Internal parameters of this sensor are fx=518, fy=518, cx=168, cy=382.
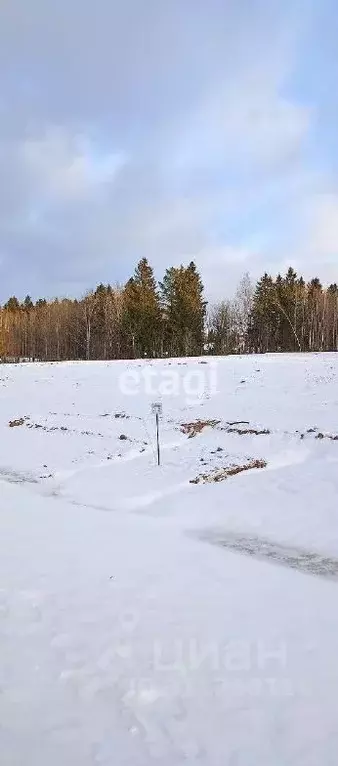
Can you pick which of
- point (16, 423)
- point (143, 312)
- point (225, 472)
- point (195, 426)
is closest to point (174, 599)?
point (225, 472)

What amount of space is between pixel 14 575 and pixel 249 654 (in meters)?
3.34

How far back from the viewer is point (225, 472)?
12914 mm

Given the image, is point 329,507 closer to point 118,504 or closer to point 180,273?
point 118,504

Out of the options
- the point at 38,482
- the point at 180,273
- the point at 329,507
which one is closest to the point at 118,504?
the point at 38,482

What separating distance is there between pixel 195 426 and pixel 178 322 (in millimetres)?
34494

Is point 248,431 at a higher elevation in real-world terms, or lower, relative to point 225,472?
higher

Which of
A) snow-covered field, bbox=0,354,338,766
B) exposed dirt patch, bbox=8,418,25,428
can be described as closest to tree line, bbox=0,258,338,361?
exposed dirt patch, bbox=8,418,25,428

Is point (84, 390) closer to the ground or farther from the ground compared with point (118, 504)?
farther from the ground

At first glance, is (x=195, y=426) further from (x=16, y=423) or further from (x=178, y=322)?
(x=178, y=322)

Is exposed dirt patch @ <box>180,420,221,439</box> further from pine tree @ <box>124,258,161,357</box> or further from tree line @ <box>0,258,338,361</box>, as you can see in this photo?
pine tree @ <box>124,258,161,357</box>

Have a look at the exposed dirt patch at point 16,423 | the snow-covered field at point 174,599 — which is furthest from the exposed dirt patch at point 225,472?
the exposed dirt patch at point 16,423

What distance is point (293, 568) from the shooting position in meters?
7.37

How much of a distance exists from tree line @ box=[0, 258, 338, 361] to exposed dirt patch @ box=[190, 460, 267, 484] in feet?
116

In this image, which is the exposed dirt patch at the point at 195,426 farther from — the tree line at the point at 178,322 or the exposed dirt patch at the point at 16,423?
the tree line at the point at 178,322
